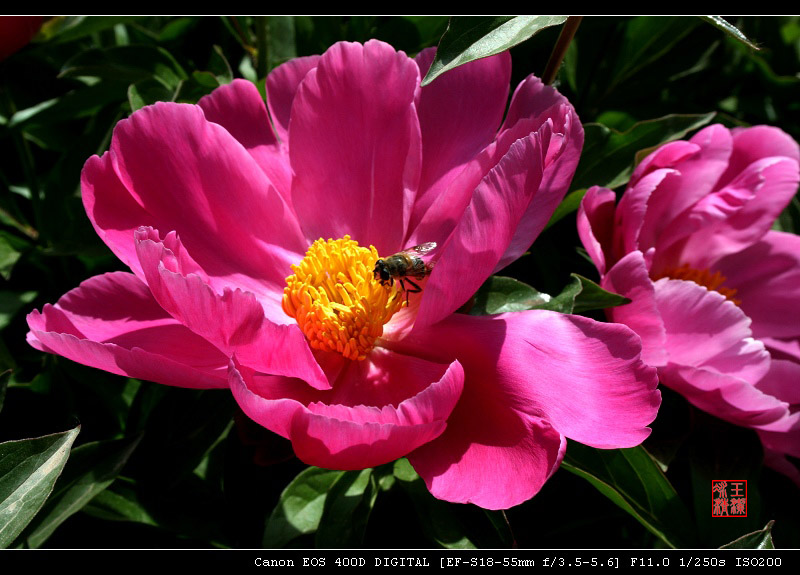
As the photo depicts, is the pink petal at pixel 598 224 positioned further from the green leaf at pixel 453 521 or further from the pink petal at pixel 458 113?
the green leaf at pixel 453 521

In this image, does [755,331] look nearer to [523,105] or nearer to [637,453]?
[637,453]

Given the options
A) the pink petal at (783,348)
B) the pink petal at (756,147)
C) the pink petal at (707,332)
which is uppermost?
the pink petal at (756,147)

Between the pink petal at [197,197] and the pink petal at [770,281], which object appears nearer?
the pink petal at [197,197]

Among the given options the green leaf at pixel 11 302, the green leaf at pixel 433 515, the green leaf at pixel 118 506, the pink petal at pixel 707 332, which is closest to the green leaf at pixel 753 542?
the pink petal at pixel 707 332

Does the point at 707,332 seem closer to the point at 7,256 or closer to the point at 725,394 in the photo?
the point at 725,394

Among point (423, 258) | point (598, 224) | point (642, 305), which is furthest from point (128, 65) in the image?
point (642, 305)
